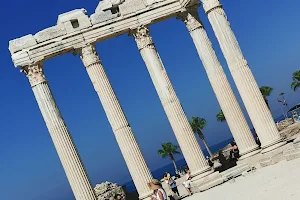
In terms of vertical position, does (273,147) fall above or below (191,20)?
below

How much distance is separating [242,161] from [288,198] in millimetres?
13365

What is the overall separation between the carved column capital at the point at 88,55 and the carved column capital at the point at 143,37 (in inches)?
122

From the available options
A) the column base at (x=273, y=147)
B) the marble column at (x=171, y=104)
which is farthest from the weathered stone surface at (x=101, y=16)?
the column base at (x=273, y=147)

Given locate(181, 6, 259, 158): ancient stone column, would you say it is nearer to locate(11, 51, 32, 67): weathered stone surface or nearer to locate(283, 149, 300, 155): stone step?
locate(283, 149, 300, 155): stone step

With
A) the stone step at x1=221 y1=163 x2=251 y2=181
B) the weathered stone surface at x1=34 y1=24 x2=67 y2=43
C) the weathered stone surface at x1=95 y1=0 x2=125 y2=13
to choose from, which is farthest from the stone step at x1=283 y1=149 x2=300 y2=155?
the weathered stone surface at x1=34 y1=24 x2=67 y2=43

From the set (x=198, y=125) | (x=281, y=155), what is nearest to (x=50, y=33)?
(x=281, y=155)

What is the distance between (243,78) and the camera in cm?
2609

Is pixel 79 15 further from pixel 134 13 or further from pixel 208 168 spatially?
pixel 208 168

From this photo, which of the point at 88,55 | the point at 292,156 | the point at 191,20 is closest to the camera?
the point at 292,156

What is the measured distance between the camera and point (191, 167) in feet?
90.7

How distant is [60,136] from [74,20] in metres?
7.95

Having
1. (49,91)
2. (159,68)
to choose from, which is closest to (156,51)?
(159,68)

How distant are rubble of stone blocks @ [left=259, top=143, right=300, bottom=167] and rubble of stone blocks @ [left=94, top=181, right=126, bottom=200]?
14.4 meters

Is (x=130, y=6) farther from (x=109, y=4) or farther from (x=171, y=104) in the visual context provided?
(x=171, y=104)
